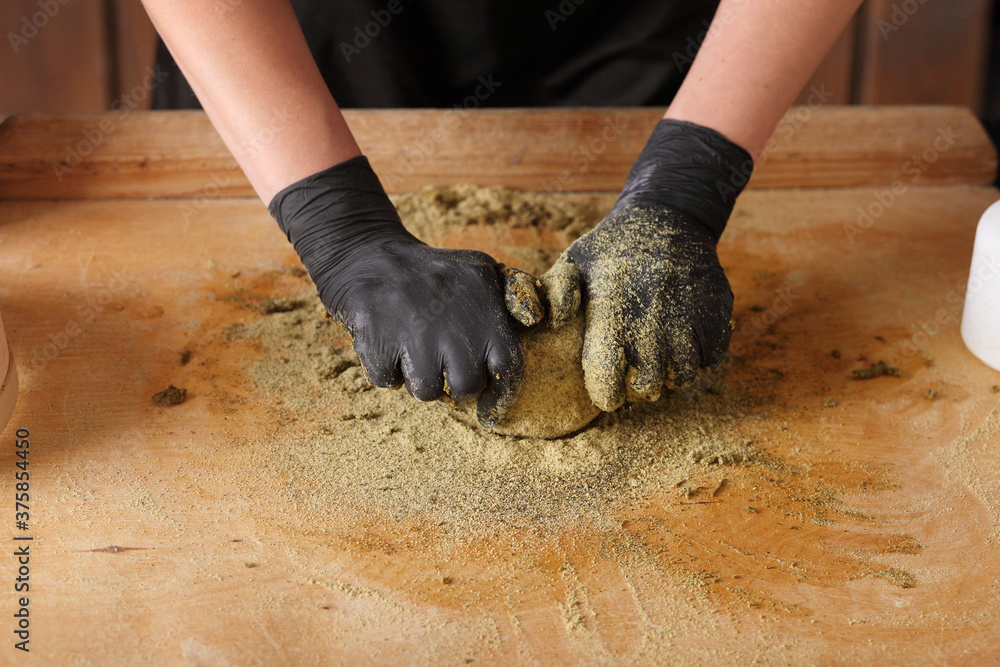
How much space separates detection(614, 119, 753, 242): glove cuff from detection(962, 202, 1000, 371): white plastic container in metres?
0.41

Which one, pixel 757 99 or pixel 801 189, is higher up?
pixel 757 99

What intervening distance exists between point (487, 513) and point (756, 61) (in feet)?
2.82

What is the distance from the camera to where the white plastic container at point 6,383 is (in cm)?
107

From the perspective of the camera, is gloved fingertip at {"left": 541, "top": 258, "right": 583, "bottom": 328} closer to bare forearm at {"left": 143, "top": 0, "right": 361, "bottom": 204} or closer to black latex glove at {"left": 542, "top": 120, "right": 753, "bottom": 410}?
black latex glove at {"left": 542, "top": 120, "right": 753, "bottom": 410}

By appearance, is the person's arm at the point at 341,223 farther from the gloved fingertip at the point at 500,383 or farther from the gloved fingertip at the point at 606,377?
the gloved fingertip at the point at 606,377

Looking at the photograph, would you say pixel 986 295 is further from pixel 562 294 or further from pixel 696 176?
pixel 562 294

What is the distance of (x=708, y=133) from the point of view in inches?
50.7

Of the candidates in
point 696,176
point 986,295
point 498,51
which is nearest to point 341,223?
point 696,176

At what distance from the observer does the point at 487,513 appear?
100 cm

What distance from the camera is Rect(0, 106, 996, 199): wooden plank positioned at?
1714 millimetres

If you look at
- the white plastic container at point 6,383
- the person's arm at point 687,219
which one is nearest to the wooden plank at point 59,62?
the white plastic container at point 6,383

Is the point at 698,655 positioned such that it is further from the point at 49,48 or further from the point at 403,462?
the point at 49,48

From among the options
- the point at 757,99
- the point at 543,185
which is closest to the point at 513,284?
the point at 757,99

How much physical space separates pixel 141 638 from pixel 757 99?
3.88 feet
